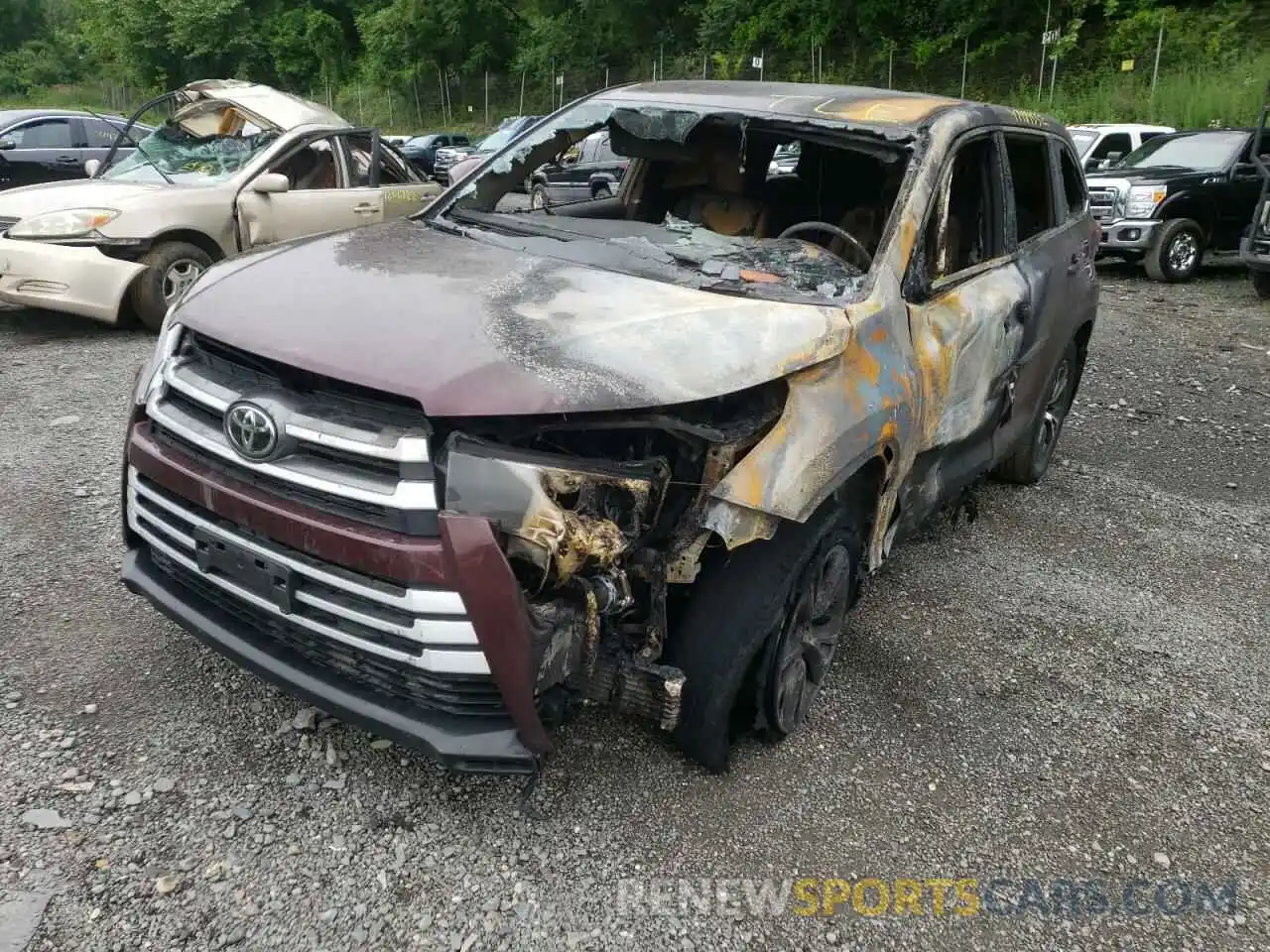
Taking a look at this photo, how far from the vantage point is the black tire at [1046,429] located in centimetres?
474

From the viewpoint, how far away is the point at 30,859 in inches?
90.2

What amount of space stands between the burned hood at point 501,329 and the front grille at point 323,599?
0.42 meters

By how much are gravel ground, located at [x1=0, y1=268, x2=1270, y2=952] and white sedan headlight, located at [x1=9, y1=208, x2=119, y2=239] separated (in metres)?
3.04

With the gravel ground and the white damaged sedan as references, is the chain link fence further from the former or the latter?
the gravel ground

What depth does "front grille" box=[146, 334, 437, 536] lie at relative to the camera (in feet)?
6.97

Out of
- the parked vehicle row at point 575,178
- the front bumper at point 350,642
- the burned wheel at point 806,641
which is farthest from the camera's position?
the parked vehicle row at point 575,178

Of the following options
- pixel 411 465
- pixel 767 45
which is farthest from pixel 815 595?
pixel 767 45

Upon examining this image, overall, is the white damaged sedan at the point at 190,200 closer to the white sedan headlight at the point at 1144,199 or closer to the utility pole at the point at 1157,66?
the white sedan headlight at the point at 1144,199

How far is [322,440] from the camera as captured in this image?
2.19 metres

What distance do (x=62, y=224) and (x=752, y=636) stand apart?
20.1 feet

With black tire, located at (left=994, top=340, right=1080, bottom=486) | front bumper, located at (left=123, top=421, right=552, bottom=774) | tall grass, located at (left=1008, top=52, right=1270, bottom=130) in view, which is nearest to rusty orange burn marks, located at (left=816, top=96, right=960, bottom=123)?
black tire, located at (left=994, top=340, right=1080, bottom=486)

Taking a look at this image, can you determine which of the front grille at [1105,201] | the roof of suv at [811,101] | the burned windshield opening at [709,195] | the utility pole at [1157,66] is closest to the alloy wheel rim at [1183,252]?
the front grille at [1105,201]

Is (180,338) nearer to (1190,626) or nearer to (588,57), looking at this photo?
(1190,626)

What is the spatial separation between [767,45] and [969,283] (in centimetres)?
3063
